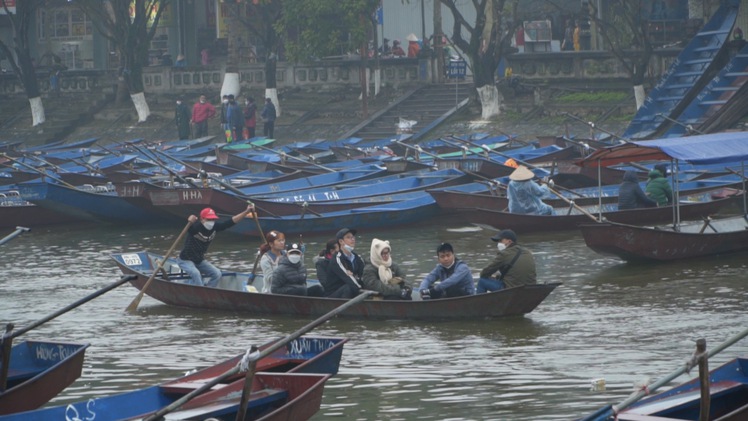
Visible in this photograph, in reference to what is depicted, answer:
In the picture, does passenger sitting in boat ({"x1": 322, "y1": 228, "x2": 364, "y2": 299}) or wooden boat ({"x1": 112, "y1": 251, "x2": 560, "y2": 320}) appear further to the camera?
passenger sitting in boat ({"x1": 322, "y1": 228, "x2": 364, "y2": 299})

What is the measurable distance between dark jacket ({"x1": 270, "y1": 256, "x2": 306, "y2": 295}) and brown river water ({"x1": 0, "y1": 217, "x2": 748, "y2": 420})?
0.37 meters

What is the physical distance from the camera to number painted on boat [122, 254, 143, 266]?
18.7m

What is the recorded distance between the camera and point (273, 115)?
40406 mm

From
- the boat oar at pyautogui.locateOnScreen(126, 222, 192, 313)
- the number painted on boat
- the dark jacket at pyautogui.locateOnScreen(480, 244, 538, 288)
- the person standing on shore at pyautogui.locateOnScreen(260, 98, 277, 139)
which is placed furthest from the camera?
the person standing on shore at pyautogui.locateOnScreen(260, 98, 277, 139)

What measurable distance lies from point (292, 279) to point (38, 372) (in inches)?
197

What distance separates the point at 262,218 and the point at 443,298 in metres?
8.13

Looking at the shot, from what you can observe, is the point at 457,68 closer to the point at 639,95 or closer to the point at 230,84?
the point at 639,95

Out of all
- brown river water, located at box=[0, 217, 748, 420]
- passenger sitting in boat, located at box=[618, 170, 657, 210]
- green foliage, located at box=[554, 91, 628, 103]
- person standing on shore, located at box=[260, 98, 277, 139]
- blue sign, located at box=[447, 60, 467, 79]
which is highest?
blue sign, located at box=[447, 60, 467, 79]

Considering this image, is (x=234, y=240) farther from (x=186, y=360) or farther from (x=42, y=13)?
(x=42, y=13)

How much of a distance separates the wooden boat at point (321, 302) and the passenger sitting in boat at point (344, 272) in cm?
23

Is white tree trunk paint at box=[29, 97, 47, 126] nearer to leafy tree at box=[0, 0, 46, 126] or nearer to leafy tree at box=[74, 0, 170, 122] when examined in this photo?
leafy tree at box=[0, 0, 46, 126]

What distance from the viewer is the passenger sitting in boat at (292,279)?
16672mm

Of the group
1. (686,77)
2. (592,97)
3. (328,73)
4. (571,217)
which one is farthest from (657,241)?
(328,73)

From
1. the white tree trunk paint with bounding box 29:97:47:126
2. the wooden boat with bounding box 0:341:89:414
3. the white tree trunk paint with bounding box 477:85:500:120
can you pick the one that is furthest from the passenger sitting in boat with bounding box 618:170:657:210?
the white tree trunk paint with bounding box 29:97:47:126
